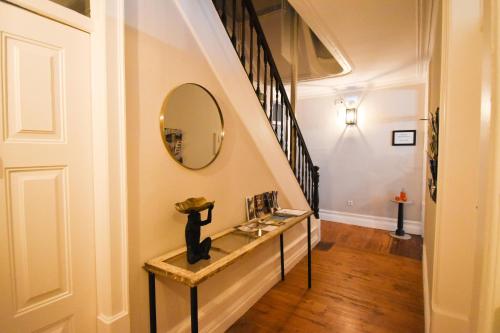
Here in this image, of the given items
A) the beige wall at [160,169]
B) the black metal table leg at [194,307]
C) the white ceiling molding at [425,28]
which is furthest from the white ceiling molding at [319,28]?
the black metal table leg at [194,307]

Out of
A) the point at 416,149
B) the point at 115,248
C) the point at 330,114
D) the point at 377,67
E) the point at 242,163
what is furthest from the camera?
the point at 330,114

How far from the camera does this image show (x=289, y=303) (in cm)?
238

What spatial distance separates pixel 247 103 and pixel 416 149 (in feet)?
11.1

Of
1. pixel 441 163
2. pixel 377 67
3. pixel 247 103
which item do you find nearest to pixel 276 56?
pixel 377 67

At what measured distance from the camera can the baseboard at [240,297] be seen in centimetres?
188

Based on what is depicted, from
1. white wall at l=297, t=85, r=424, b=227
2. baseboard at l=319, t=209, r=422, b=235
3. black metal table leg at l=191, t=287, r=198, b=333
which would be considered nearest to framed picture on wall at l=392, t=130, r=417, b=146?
white wall at l=297, t=85, r=424, b=227

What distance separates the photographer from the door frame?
123 cm

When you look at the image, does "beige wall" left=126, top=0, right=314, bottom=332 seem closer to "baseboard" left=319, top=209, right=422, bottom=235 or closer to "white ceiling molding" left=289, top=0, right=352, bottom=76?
"white ceiling molding" left=289, top=0, right=352, bottom=76

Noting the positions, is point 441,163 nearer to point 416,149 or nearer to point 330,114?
point 416,149

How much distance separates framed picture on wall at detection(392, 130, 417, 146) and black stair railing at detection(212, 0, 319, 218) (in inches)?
65.9

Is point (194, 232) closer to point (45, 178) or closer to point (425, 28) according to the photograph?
point (45, 178)

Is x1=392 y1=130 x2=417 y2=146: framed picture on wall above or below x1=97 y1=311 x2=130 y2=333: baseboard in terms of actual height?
above

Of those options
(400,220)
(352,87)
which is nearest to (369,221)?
(400,220)

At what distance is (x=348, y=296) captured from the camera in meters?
2.50
